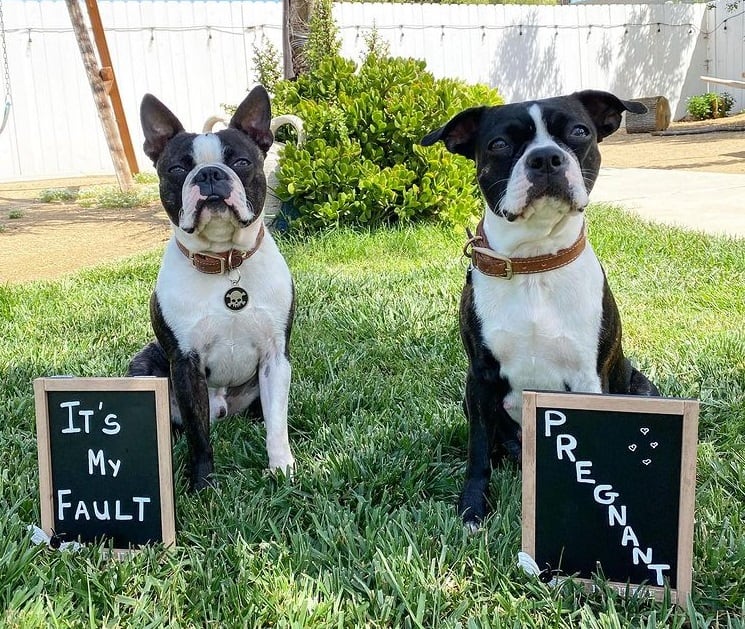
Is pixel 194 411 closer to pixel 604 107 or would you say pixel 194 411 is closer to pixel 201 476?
pixel 201 476

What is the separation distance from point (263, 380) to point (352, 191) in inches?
135

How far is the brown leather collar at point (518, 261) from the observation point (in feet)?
7.36

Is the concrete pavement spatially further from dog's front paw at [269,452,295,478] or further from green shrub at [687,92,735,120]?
green shrub at [687,92,735,120]

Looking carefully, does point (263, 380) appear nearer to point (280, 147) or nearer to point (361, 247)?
point (361, 247)

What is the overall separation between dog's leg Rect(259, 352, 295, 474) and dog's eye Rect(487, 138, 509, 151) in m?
1.02

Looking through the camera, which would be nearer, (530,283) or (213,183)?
(530,283)

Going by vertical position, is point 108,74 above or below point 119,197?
above

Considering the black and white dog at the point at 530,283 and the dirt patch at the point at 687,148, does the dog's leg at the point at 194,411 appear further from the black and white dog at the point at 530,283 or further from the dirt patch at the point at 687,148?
the dirt patch at the point at 687,148

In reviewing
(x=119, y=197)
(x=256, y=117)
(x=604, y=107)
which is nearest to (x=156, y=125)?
(x=256, y=117)

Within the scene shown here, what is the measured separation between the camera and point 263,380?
277cm

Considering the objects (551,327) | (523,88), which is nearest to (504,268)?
(551,327)

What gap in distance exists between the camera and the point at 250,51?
49.4 feet

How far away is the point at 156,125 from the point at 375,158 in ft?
11.7

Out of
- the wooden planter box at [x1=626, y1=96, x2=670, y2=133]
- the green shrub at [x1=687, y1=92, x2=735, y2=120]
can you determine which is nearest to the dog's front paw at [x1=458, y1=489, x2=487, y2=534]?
the wooden planter box at [x1=626, y1=96, x2=670, y2=133]
